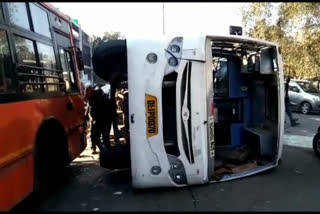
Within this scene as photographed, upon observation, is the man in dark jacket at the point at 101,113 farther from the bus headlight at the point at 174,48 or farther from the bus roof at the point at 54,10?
the bus headlight at the point at 174,48

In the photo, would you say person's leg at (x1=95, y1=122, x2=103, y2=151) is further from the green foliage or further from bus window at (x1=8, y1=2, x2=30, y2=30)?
the green foliage

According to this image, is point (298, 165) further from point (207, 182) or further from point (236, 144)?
point (207, 182)

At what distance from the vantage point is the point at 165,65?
216 inches

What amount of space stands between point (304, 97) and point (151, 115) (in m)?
14.8

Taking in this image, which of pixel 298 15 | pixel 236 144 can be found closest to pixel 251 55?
pixel 236 144

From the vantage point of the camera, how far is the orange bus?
4.09 m

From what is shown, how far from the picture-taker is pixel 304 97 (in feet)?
60.7

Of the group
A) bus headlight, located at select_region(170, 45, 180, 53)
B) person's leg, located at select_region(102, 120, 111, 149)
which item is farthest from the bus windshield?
bus headlight, located at select_region(170, 45, 180, 53)

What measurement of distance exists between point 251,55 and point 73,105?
355cm

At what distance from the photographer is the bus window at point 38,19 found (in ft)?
17.9

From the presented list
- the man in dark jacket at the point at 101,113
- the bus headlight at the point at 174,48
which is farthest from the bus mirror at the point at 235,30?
the man in dark jacket at the point at 101,113

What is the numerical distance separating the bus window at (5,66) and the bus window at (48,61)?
3.89 feet

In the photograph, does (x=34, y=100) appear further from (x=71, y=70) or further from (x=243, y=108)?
(x=243, y=108)

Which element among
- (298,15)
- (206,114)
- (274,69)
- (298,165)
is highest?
(298,15)
